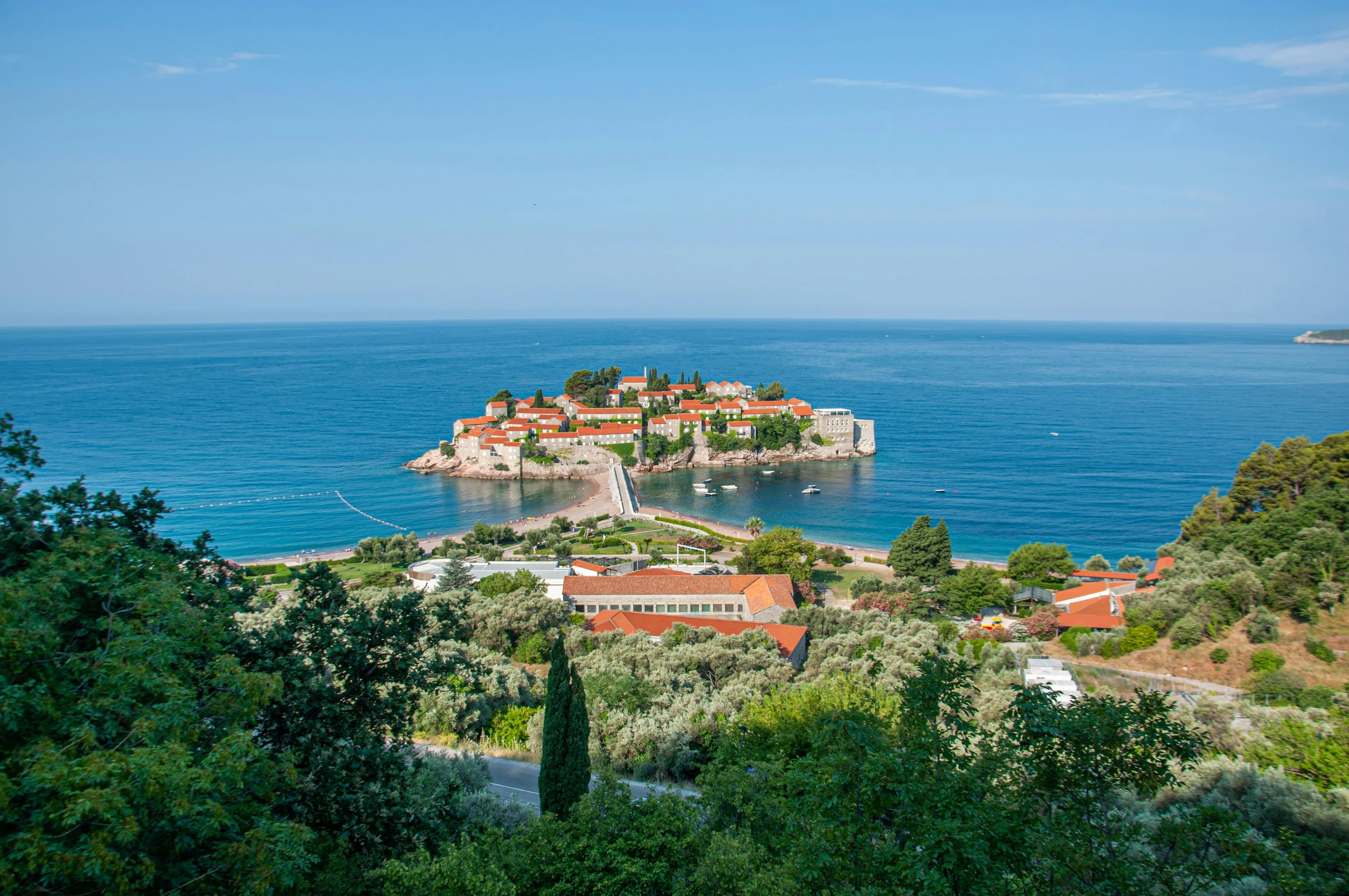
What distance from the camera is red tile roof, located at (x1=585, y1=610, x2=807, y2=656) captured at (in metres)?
23.1

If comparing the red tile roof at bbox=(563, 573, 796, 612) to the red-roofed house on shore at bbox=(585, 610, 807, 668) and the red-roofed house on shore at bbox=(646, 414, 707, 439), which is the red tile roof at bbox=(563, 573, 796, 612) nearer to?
the red-roofed house on shore at bbox=(585, 610, 807, 668)

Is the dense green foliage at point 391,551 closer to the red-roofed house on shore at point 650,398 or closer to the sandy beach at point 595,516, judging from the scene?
the sandy beach at point 595,516

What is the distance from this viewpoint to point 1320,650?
18.5 metres

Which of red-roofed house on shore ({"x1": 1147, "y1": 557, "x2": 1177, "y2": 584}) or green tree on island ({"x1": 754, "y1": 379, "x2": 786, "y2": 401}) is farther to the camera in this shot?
green tree on island ({"x1": 754, "y1": 379, "x2": 786, "y2": 401})

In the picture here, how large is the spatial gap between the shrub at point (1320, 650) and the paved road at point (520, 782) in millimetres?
16248

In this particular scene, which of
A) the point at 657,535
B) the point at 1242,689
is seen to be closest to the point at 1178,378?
the point at 657,535

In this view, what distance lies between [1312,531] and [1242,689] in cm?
888

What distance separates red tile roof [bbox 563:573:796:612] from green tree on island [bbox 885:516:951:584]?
27.7 feet

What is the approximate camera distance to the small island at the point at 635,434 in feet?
232

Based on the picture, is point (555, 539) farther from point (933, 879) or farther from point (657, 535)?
point (933, 879)

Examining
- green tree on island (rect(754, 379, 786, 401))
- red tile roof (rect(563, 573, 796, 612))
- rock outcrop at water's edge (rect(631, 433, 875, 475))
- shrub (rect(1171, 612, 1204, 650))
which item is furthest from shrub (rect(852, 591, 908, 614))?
green tree on island (rect(754, 379, 786, 401))

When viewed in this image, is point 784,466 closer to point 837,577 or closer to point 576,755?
point 837,577

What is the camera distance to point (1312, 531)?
77.2ft

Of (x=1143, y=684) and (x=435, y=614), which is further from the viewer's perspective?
(x=1143, y=684)
